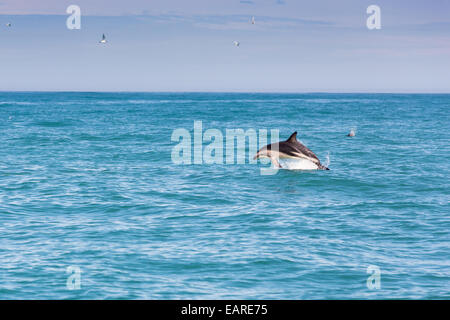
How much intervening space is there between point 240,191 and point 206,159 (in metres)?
13.4

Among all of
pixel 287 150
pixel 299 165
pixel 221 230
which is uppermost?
pixel 287 150

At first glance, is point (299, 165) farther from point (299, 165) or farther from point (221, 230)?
point (221, 230)

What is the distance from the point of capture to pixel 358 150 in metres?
46.8

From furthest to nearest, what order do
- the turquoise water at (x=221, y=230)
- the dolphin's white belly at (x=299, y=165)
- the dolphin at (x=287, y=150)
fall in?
the dolphin's white belly at (x=299, y=165), the dolphin at (x=287, y=150), the turquoise water at (x=221, y=230)

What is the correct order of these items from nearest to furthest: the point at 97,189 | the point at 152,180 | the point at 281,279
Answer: the point at 281,279
the point at 97,189
the point at 152,180

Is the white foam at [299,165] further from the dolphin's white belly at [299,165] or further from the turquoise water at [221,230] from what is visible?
the turquoise water at [221,230]

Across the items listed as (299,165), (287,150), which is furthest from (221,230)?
(299,165)

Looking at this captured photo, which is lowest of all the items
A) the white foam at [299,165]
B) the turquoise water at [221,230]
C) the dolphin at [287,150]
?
the turquoise water at [221,230]

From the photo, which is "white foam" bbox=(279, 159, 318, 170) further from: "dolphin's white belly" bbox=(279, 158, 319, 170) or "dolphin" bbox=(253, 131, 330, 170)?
"dolphin" bbox=(253, 131, 330, 170)

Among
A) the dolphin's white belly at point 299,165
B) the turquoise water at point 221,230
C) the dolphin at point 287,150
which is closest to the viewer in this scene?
the turquoise water at point 221,230

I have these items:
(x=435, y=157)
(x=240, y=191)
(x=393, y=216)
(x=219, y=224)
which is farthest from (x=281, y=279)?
(x=435, y=157)

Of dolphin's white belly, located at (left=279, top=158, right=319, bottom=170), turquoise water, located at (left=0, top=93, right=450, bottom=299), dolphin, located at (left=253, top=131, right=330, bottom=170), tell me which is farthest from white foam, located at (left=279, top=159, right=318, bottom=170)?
dolphin, located at (left=253, top=131, right=330, bottom=170)

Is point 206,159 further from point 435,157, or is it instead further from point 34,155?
point 435,157

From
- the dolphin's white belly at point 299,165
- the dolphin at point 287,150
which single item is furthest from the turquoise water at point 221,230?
the dolphin at point 287,150
